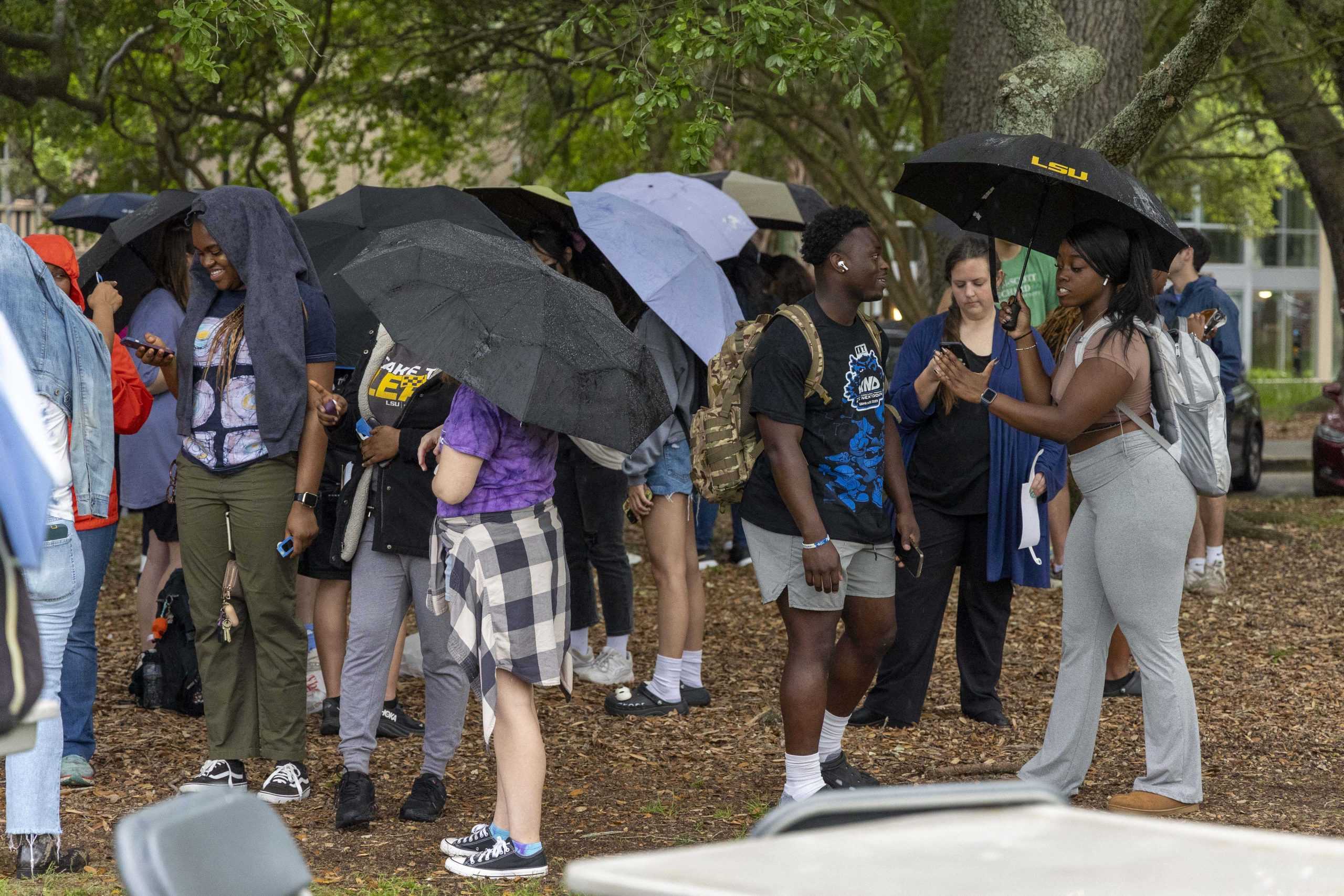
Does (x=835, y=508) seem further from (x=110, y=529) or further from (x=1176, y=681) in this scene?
(x=110, y=529)

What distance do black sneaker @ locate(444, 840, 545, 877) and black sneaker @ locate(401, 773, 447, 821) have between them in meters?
0.62

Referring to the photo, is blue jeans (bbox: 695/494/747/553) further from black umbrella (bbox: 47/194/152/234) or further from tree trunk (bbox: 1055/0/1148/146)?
black umbrella (bbox: 47/194/152/234)

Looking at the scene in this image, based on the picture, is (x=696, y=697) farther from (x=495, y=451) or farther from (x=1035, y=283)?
(x=495, y=451)

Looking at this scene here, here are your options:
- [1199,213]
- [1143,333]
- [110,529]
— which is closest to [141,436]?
[110,529]

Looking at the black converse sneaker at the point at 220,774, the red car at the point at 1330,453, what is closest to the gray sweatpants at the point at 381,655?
the black converse sneaker at the point at 220,774

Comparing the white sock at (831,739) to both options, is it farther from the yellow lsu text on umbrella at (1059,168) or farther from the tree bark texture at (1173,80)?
the tree bark texture at (1173,80)

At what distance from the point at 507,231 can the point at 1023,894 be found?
503 cm

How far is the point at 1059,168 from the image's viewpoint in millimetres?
4871

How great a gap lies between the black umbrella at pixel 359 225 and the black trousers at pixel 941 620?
231cm

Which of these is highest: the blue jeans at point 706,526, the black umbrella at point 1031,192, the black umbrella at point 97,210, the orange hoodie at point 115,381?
the black umbrella at point 97,210

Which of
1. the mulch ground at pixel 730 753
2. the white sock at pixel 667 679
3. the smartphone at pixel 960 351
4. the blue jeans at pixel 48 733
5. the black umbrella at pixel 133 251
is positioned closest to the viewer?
the blue jeans at pixel 48 733

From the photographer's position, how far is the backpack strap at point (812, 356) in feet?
15.7

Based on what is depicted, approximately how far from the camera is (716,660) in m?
7.82

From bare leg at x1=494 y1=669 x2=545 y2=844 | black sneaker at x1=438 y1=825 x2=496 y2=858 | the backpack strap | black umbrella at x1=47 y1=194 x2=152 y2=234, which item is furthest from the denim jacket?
black umbrella at x1=47 y1=194 x2=152 y2=234
